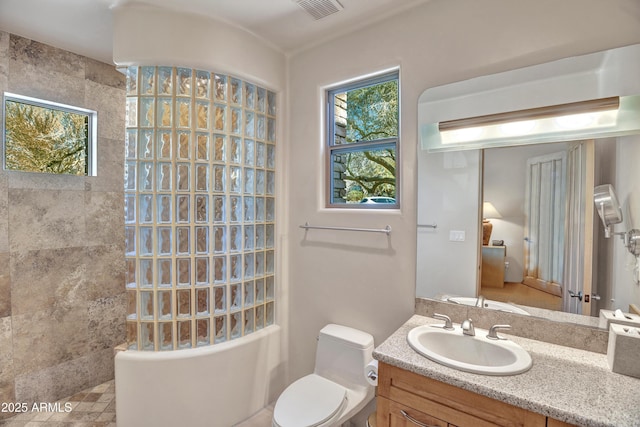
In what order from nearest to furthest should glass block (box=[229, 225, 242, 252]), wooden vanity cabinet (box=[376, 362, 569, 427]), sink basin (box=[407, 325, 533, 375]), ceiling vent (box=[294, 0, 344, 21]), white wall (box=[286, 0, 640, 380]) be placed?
1. wooden vanity cabinet (box=[376, 362, 569, 427])
2. sink basin (box=[407, 325, 533, 375])
3. white wall (box=[286, 0, 640, 380])
4. ceiling vent (box=[294, 0, 344, 21])
5. glass block (box=[229, 225, 242, 252])

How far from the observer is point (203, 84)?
6.16ft

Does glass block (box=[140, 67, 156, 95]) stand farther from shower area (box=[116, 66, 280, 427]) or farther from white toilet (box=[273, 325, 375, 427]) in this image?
white toilet (box=[273, 325, 375, 427])

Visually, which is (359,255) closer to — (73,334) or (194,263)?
(194,263)

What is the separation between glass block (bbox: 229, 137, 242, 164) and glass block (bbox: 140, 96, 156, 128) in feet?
1.55

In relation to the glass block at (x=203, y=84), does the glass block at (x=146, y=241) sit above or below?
below

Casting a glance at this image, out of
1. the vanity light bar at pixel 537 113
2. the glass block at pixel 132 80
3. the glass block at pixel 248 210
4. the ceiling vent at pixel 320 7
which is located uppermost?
the ceiling vent at pixel 320 7

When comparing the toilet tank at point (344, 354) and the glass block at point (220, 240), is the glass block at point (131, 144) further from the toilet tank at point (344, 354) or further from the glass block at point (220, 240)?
the toilet tank at point (344, 354)

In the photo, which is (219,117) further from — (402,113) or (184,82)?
(402,113)

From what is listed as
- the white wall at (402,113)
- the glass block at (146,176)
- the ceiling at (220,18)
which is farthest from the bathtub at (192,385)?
the ceiling at (220,18)

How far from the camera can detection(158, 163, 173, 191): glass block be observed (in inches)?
71.5

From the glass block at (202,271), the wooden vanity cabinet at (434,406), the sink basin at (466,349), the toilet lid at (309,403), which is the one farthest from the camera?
the glass block at (202,271)

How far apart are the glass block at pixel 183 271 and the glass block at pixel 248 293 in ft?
1.27

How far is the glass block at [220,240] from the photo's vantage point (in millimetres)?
1930

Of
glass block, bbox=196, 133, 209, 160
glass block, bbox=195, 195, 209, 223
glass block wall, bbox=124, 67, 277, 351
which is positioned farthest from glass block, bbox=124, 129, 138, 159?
glass block, bbox=195, 195, 209, 223
